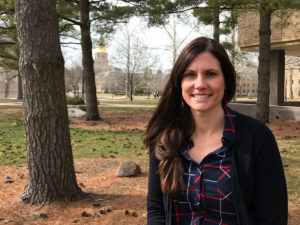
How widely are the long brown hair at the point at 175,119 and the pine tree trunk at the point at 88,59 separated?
489 inches

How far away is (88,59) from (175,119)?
13105 mm

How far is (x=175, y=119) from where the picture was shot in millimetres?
2045

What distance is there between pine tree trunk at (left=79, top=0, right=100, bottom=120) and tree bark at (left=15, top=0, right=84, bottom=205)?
9.90 m

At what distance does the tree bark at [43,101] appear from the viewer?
13.4 ft

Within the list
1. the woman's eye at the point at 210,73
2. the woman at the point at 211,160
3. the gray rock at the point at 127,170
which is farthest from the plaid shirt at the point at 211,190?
the gray rock at the point at 127,170

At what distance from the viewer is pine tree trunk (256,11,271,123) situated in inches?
468

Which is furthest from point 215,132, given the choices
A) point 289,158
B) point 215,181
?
point 289,158

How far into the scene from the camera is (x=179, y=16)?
13344mm

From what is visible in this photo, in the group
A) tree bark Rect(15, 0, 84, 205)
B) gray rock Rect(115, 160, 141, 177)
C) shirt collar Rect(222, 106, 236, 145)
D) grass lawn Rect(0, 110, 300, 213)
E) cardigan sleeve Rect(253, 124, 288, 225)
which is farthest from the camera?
grass lawn Rect(0, 110, 300, 213)

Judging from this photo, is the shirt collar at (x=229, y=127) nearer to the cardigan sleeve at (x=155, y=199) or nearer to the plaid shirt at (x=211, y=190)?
the plaid shirt at (x=211, y=190)

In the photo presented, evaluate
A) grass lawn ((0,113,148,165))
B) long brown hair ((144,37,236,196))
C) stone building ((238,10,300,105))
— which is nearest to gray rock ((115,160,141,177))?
grass lawn ((0,113,148,165))

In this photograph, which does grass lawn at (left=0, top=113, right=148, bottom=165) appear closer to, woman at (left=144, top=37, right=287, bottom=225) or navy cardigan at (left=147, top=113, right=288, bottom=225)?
woman at (left=144, top=37, right=287, bottom=225)

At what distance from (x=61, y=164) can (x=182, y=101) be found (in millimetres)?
2703

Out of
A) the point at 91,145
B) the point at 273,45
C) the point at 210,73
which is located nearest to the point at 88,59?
the point at 91,145
